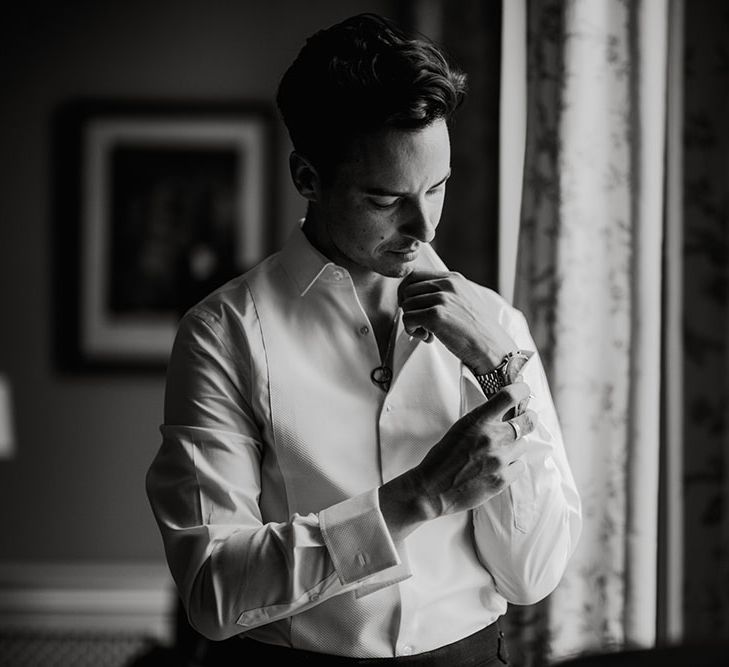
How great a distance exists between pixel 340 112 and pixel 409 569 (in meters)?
0.58

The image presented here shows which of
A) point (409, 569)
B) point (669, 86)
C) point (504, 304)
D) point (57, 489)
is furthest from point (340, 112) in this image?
point (57, 489)

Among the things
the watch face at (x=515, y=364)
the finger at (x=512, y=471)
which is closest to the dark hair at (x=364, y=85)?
the watch face at (x=515, y=364)

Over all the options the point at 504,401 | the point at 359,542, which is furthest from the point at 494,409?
the point at 359,542

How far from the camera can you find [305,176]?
4.48 ft

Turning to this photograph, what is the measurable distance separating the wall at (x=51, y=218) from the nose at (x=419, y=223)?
272cm

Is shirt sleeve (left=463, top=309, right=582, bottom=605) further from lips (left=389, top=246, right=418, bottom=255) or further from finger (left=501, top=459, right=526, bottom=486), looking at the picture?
lips (left=389, top=246, right=418, bottom=255)

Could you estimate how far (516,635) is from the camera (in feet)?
7.14

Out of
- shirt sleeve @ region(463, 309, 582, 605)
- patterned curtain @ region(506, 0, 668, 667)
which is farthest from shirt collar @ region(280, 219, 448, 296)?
patterned curtain @ region(506, 0, 668, 667)

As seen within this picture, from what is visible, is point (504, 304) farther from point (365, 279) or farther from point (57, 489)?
point (57, 489)

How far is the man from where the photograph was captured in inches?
48.3

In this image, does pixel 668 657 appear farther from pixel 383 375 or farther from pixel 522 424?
pixel 383 375

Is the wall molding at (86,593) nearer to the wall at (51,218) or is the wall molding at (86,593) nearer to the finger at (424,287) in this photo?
the wall at (51,218)

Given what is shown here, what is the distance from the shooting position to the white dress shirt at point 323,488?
4.02 feet

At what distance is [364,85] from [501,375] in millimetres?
413
